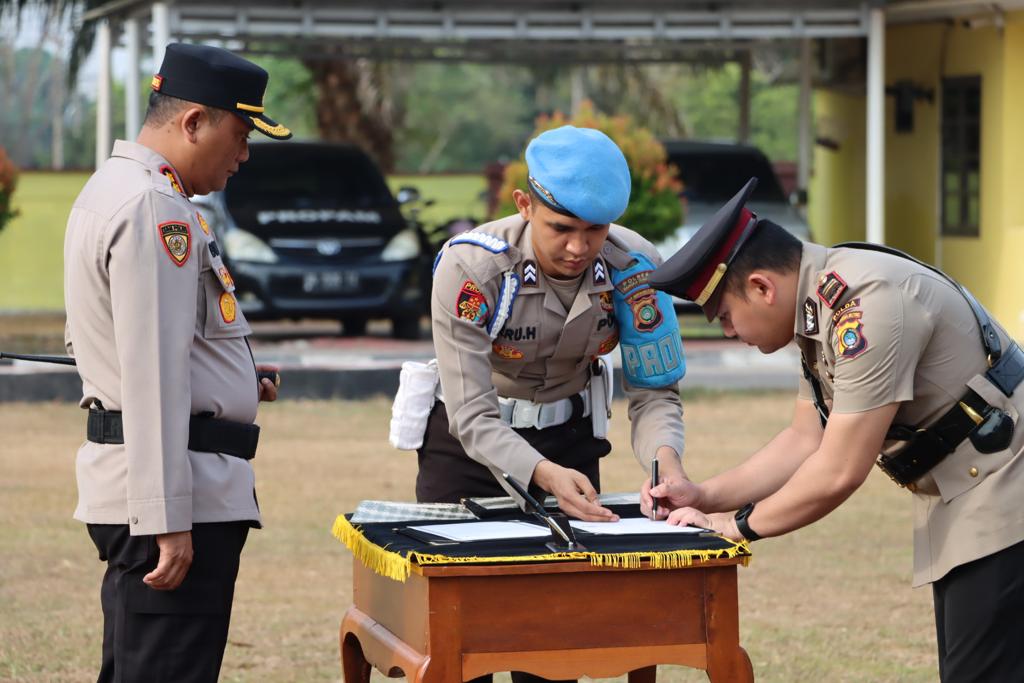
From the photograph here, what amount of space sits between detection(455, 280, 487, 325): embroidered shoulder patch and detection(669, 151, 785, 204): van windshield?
1213 centimetres

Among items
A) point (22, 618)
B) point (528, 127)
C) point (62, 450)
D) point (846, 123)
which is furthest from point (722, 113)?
point (22, 618)

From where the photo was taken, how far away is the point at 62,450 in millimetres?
10172

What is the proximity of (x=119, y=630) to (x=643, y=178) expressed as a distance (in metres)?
10.3

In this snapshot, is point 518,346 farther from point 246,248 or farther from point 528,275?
point 246,248

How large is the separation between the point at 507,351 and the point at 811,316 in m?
0.87

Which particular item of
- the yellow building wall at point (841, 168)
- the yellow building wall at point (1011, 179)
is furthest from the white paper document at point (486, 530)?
the yellow building wall at point (841, 168)

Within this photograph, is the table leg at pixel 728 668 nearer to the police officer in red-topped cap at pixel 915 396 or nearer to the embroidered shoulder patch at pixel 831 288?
the police officer in red-topped cap at pixel 915 396

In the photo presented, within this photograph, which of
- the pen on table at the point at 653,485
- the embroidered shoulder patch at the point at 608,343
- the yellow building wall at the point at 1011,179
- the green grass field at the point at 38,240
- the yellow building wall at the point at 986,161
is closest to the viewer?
the pen on table at the point at 653,485

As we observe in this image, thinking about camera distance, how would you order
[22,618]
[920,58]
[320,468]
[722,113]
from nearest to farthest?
[22,618] < [320,468] < [920,58] < [722,113]

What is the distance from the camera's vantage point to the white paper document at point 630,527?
379 cm

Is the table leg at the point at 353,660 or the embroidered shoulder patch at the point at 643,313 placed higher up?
the embroidered shoulder patch at the point at 643,313

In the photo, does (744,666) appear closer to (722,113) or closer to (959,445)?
(959,445)

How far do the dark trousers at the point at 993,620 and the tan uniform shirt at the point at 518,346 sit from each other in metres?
0.86

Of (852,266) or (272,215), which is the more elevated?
(852,266)
